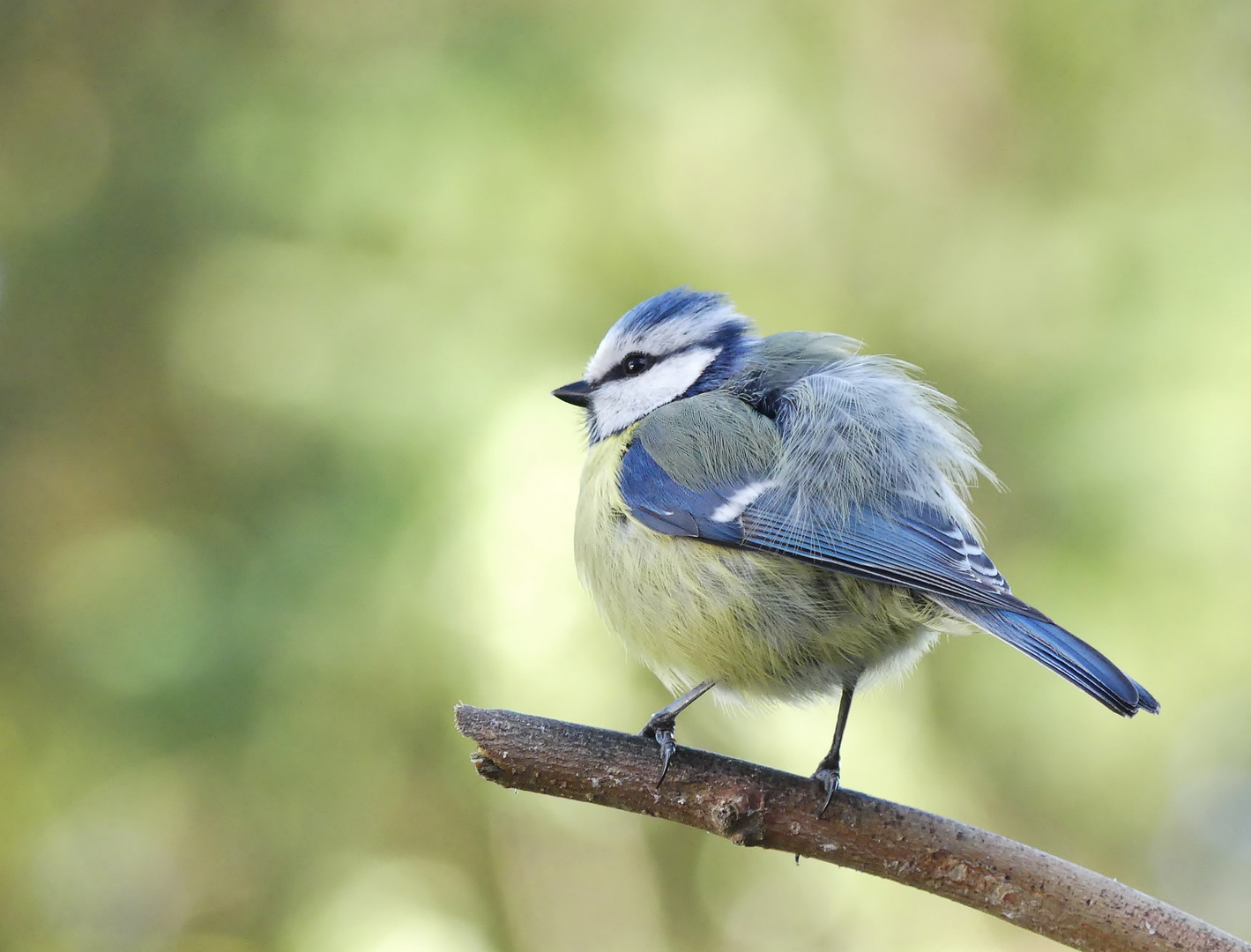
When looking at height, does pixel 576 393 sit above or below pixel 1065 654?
above

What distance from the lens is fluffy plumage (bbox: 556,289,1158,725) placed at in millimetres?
1396

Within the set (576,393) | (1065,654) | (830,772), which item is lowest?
(830,772)

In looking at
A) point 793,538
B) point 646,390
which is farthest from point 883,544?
point 646,390

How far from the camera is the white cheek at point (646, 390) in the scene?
1.75 meters

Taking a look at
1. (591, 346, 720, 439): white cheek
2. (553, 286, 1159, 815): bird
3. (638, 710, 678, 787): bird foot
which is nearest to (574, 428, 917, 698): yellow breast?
(553, 286, 1159, 815): bird

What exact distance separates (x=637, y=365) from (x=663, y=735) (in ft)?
2.12

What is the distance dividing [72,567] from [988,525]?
76.7 inches

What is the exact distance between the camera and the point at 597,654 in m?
2.17

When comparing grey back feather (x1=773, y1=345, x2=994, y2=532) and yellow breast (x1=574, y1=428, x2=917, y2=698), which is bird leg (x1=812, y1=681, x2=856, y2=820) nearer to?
yellow breast (x1=574, y1=428, x2=917, y2=698)

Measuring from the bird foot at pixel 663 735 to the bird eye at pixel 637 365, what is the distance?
602 millimetres

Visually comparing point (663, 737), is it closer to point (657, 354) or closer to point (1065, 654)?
point (1065, 654)

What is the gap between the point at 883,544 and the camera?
4.60ft

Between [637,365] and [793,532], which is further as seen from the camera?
[637,365]

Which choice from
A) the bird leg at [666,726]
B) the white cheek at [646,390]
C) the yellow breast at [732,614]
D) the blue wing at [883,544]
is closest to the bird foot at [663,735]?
the bird leg at [666,726]
